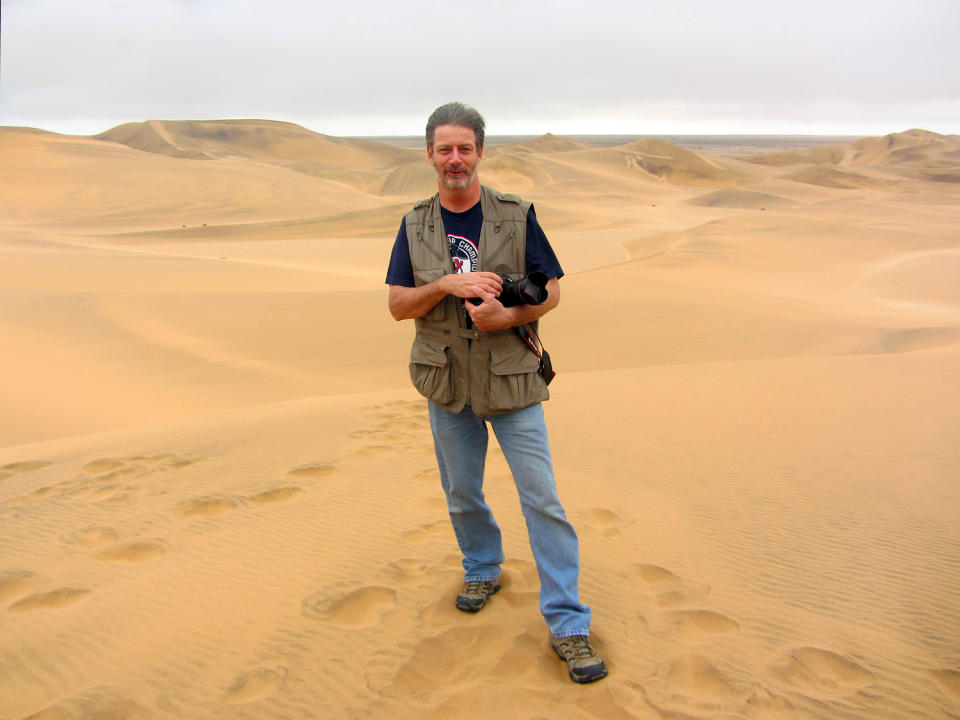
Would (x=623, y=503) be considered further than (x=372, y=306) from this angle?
No

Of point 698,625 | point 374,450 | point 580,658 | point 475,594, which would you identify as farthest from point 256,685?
point 374,450

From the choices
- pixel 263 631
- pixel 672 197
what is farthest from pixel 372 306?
pixel 672 197

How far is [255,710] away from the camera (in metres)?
2.54

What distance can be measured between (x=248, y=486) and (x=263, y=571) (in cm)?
119

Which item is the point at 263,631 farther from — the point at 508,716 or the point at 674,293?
the point at 674,293

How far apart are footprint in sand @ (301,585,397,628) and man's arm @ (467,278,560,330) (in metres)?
1.32

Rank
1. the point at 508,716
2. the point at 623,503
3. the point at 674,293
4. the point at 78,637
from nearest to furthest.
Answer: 1. the point at 508,716
2. the point at 78,637
3. the point at 623,503
4. the point at 674,293

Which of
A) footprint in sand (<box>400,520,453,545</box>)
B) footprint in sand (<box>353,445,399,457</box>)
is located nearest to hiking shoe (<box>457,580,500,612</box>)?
footprint in sand (<box>400,520,453,545</box>)

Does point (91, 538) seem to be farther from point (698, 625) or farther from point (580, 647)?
point (698, 625)

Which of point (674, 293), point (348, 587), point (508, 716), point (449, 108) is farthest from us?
point (674, 293)

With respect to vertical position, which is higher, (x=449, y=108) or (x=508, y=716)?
(x=449, y=108)

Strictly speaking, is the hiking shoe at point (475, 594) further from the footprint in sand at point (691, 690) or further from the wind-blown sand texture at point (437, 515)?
the footprint in sand at point (691, 690)

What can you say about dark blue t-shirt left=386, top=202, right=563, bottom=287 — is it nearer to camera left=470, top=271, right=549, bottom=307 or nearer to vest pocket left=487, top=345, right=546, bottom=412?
camera left=470, top=271, right=549, bottom=307

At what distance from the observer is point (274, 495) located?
4500 millimetres
